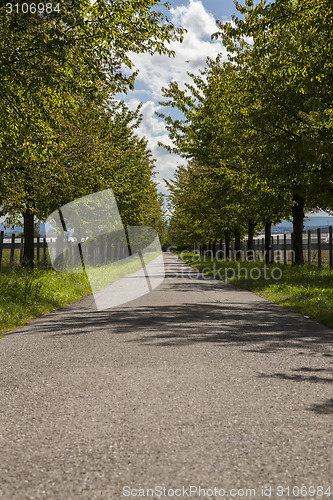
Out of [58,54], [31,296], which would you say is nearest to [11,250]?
[31,296]

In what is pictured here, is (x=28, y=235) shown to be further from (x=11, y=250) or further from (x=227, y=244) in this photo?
(x=227, y=244)

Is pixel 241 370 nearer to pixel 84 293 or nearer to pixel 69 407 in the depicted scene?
pixel 69 407

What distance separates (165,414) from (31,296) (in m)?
7.69

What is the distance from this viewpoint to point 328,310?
9289 mm

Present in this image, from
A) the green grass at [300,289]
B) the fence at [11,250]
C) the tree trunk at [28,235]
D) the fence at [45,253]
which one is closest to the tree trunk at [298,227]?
the green grass at [300,289]

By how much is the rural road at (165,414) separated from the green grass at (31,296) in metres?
1.59

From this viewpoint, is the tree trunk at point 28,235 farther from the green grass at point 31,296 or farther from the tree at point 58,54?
the tree at point 58,54

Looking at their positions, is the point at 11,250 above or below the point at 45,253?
above

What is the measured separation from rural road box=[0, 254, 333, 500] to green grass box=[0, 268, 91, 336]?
159 centimetres

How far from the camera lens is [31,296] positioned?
10.7 meters

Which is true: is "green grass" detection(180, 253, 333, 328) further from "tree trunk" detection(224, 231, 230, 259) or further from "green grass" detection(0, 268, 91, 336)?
"tree trunk" detection(224, 231, 230, 259)

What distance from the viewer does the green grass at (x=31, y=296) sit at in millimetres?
8749

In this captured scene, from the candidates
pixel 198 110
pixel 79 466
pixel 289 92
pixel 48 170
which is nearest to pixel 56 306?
pixel 48 170

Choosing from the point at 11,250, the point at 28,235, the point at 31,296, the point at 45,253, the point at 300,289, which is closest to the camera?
the point at 31,296
